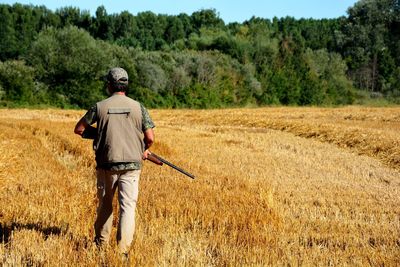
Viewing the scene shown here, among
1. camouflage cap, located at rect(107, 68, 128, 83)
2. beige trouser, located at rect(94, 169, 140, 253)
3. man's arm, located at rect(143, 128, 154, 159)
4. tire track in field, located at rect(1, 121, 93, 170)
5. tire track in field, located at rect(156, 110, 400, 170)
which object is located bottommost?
tire track in field, located at rect(156, 110, 400, 170)

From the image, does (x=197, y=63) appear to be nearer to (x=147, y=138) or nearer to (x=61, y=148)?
(x=61, y=148)

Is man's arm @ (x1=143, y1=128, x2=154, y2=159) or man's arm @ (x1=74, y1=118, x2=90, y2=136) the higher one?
man's arm @ (x1=74, y1=118, x2=90, y2=136)

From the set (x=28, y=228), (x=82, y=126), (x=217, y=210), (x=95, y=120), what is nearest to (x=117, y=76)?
(x=95, y=120)

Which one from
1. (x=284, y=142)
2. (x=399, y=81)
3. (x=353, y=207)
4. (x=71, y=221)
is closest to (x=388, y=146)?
(x=284, y=142)

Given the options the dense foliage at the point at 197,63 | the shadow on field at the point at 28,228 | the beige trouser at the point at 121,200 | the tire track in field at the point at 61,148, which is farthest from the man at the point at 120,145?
the dense foliage at the point at 197,63

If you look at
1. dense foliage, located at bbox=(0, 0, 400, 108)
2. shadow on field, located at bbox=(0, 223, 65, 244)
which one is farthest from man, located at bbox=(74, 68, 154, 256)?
dense foliage, located at bbox=(0, 0, 400, 108)

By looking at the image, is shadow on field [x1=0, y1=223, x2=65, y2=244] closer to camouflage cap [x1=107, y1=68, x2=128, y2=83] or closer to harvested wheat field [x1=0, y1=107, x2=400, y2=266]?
harvested wheat field [x1=0, y1=107, x2=400, y2=266]

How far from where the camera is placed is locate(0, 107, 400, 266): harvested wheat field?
484cm

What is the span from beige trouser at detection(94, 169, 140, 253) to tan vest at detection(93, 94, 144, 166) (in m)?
0.16

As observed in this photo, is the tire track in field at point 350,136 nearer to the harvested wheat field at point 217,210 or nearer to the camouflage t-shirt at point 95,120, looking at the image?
the harvested wheat field at point 217,210

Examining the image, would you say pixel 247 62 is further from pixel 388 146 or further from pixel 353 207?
pixel 353 207

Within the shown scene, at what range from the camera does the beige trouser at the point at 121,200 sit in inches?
190

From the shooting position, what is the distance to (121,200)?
15.9ft

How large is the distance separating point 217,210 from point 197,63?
5354 centimetres
